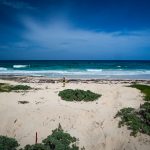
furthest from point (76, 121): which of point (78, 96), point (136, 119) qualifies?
point (78, 96)

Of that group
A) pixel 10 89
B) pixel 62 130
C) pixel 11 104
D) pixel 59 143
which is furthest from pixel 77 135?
pixel 10 89

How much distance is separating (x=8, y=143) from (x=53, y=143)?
5.10 ft

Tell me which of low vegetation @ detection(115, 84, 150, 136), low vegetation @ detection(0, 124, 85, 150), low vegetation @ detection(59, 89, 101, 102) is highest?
low vegetation @ detection(59, 89, 101, 102)

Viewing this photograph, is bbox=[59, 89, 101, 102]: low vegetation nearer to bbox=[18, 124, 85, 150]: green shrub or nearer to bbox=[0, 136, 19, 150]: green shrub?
bbox=[18, 124, 85, 150]: green shrub

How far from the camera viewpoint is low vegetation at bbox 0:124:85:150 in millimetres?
7633

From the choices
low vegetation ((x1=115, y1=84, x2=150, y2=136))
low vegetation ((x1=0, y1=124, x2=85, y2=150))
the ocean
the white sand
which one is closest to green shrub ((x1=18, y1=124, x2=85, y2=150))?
low vegetation ((x1=0, y1=124, x2=85, y2=150))

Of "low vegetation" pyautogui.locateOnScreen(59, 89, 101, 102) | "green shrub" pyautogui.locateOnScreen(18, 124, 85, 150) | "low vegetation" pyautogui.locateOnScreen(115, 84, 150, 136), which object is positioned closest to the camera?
"green shrub" pyautogui.locateOnScreen(18, 124, 85, 150)

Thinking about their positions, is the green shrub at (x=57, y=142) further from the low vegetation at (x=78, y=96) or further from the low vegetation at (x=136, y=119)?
the low vegetation at (x=78, y=96)

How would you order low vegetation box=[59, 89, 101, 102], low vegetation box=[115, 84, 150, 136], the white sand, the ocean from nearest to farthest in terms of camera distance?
the white sand < low vegetation box=[115, 84, 150, 136] < low vegetation box=[59, 89, 101, 102] < the ocean

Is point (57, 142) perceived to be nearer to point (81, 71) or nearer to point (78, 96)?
point (78, 96)

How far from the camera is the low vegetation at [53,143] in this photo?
7633 mm

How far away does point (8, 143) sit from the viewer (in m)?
7.93

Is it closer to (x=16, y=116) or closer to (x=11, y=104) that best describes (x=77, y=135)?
(x=16, y=116)

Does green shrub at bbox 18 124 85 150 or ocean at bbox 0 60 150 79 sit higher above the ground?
ocean at bbox 0 60 150 79
